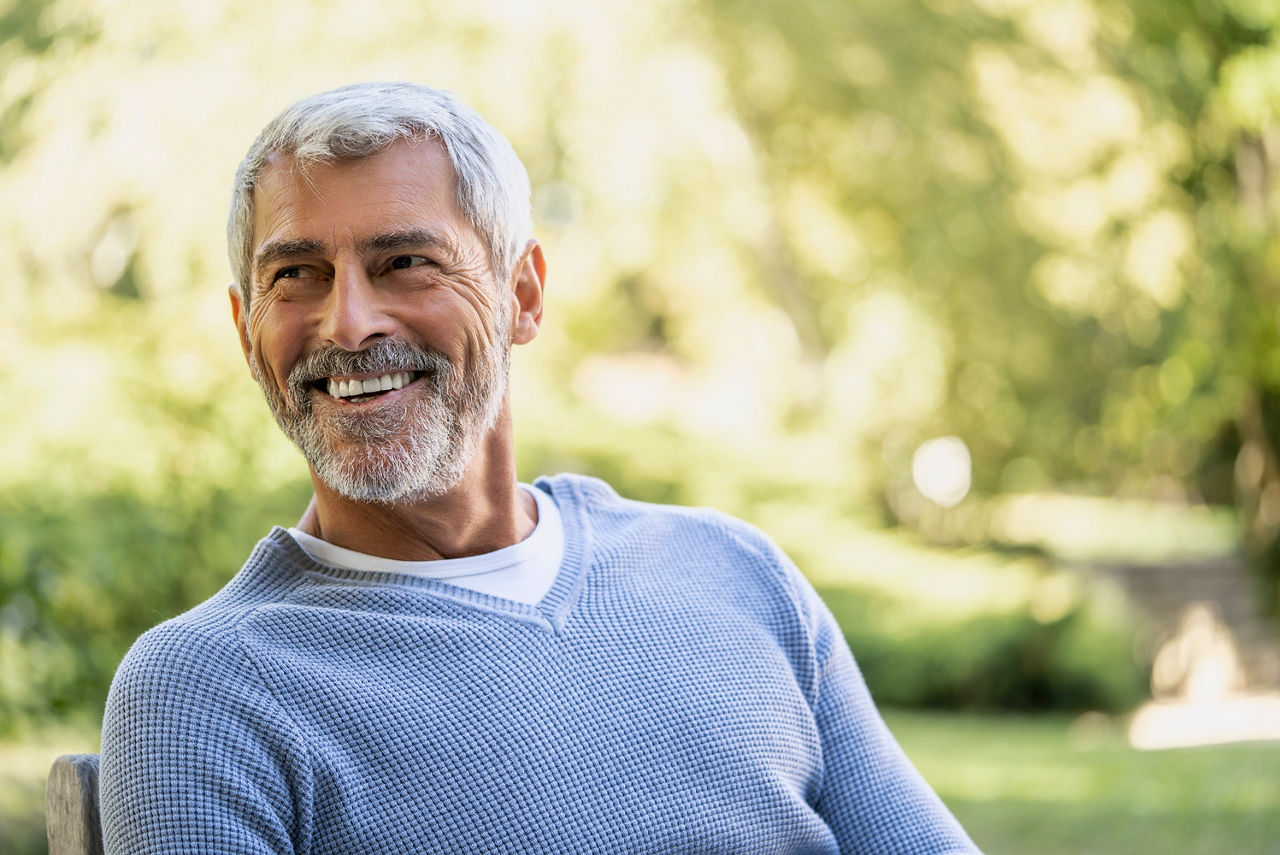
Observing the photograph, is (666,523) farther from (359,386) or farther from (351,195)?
(351,195)

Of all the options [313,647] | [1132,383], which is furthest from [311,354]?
[1132,383]

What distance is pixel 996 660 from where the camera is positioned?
896 cm

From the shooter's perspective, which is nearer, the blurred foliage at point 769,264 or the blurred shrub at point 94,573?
the blurred shrub at point 94,573

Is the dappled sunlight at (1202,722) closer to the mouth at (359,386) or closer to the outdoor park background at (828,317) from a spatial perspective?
the outdoor park background at (828,317)

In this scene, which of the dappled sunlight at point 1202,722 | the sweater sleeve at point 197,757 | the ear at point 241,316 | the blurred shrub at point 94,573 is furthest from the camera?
the dappled sunlight at point 1202,722

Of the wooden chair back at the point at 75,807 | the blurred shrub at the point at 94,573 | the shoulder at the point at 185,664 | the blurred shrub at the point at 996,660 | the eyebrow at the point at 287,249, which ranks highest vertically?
the eyebrow at the point at 287,249

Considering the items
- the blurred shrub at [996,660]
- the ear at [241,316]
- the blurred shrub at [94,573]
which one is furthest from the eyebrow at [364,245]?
the blurred shrub at [996,660]

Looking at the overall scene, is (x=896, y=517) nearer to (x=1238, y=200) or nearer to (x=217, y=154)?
(x=1238, y=200)

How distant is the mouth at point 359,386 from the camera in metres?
1.50

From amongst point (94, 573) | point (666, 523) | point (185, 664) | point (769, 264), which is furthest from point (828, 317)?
point (185, 664)

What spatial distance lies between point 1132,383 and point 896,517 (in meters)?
3.77

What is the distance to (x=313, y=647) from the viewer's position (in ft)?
4.58

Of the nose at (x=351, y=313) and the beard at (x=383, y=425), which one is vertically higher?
the nose at (x=351, y=313)

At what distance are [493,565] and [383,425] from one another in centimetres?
23
